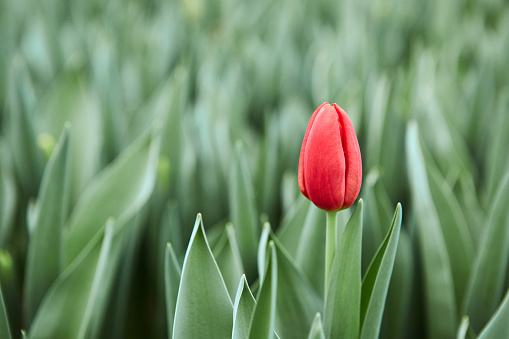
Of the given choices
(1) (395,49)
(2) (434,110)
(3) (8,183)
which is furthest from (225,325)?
(1) (395,49)

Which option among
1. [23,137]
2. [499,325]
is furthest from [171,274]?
[23,137]

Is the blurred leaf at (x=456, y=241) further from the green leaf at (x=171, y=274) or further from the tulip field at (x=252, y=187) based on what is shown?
the green leaf at (x=171, y=274)

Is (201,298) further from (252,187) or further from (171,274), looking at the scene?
(252,187)

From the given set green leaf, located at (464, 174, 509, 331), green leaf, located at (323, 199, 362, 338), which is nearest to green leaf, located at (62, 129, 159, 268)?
green leaf, located at (323, 199, 362, 338)

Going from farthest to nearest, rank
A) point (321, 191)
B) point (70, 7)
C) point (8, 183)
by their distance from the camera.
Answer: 1. point (70, 7)
2. point (8, 183)
3. point (321, 191)

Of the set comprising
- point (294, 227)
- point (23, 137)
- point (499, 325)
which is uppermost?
point (23, 137)

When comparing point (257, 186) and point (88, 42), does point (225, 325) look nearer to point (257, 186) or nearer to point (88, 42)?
point (257, 186)
